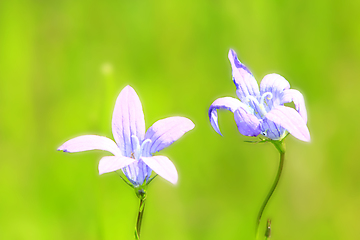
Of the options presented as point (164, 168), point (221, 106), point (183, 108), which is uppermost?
point (183, 108)

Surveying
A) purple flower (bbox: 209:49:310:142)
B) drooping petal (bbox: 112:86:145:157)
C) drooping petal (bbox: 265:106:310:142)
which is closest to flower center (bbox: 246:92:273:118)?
purple flower (bbox: 209:49:310:142)

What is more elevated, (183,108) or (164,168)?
(183,108)

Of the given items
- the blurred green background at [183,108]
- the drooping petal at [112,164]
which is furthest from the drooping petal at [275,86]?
the blurred green background at [183,108]

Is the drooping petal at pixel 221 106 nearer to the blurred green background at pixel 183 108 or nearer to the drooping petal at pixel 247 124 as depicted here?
the drooping petal at pixel 247 124

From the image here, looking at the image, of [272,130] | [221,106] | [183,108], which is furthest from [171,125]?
[183,108]

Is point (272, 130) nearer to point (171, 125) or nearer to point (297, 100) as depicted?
point (297, 100)

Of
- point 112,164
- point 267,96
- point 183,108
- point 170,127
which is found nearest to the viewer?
point 112,164

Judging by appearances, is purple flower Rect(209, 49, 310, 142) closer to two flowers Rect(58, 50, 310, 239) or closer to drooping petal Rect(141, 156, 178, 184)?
two flowers Rect(58, 50, 310, 239)
